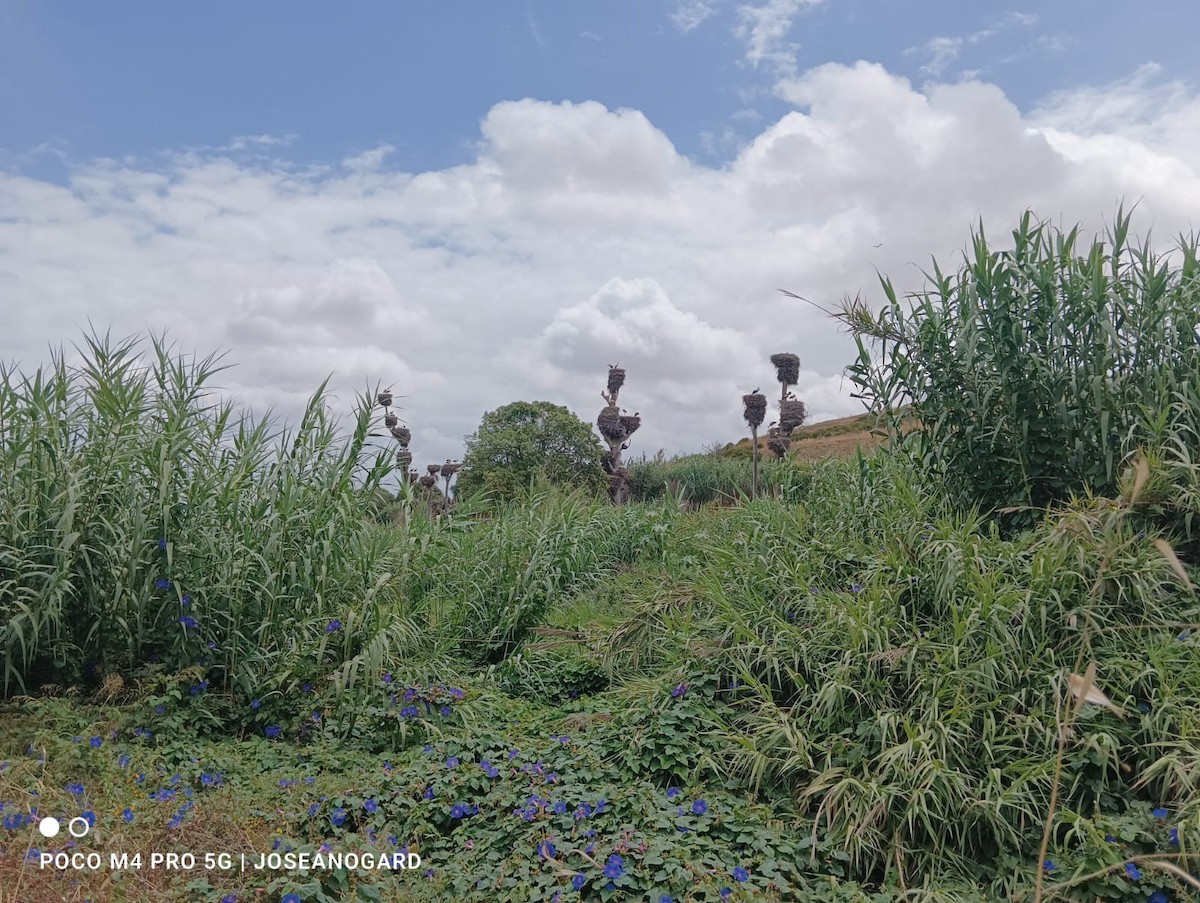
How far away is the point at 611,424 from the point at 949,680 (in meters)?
10.7

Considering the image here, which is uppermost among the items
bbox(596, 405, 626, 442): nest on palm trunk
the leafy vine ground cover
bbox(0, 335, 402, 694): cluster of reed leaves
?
bbox(596, 405, 626, 442): nest on palm trunk

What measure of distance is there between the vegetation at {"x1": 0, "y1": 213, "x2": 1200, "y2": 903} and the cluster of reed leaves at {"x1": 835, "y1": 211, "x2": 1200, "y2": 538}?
107mm

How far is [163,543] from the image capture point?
4598 mm

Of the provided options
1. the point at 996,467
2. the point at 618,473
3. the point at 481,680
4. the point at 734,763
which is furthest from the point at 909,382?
the point at 618,473

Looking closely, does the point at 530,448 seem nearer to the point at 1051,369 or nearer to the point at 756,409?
the point at 756,409

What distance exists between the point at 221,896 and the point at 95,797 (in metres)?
1.25

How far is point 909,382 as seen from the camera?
215 inches

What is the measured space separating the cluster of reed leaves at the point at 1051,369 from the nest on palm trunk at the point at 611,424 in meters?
9.02

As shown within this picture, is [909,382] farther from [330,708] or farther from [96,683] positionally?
[96,683]

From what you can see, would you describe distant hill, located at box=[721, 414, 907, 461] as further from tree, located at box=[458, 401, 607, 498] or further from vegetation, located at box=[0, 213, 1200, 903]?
vegetation, located at box=[0, 213, 1200, 903]

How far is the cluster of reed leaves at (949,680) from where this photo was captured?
10.8ft

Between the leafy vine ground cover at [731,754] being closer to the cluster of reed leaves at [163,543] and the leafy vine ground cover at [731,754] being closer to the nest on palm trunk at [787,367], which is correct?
the cluster of reed leaves at [163,543]

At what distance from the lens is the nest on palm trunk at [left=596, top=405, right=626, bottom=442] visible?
14297 mm

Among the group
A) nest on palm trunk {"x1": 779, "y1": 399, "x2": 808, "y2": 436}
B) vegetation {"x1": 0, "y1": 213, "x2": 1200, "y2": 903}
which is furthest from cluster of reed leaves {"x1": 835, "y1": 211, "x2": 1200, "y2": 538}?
nest on palm trunk {"x1": 779, "y1": 399, "x2": 808, "y2": 436}
